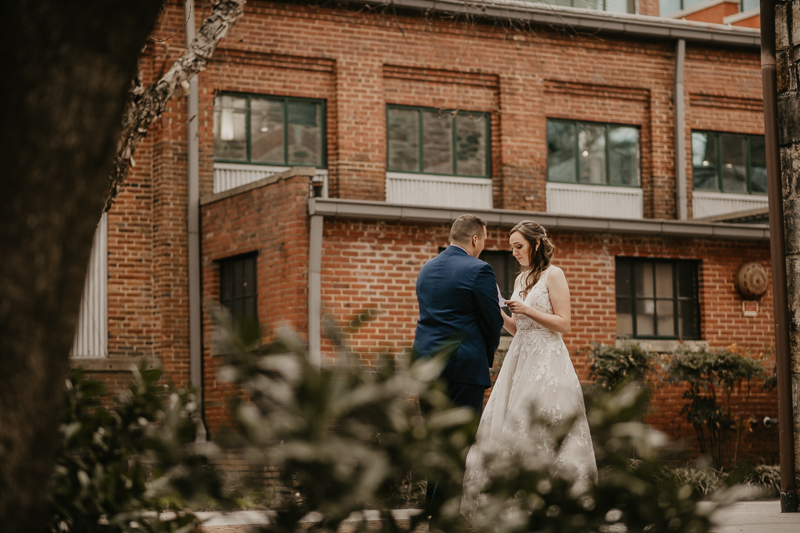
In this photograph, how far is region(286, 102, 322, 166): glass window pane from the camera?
16.6 meters

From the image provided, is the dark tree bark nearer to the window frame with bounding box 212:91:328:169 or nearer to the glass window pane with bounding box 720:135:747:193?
the window frame with bounding box 212:91:328:169

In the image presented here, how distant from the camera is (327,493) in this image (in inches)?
73.2

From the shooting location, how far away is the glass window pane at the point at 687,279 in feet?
52.2

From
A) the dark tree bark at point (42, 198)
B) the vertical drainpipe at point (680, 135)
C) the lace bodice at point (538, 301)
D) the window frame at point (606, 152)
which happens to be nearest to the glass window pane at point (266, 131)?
the window frame at point (606, 152)

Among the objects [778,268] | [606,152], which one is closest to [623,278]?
[606,152]

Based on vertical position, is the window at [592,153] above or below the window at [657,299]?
above

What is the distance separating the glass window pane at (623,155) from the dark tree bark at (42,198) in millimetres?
17636

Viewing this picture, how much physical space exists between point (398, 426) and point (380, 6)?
1547 cm

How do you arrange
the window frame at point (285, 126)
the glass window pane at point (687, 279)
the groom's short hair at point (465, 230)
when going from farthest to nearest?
the window frame at point (285, 126) → the glass window pane at point (687, 279) → the groom's short hair at point (465, 230)

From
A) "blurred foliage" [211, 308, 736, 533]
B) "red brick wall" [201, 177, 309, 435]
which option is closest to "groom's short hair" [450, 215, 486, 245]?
"blurred foliage" [211, 308, 736, 533]

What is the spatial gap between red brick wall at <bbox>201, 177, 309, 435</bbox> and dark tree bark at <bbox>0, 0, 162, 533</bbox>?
10.6 metres

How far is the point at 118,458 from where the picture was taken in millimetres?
2734

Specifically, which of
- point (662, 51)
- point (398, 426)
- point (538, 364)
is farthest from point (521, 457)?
point (662, 51)

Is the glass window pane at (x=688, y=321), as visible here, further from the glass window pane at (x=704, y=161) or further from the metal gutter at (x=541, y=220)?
the glass window pane at (x=704, y=161)
